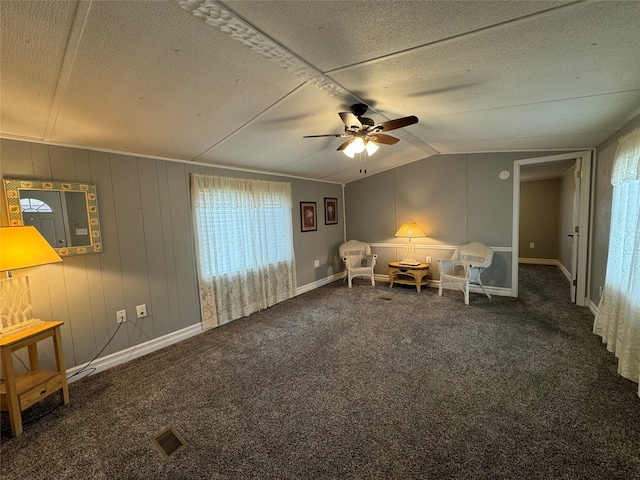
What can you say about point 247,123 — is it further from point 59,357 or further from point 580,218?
point 580,218

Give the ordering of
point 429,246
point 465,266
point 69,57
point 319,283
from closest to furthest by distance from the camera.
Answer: point 69,57 → point 465,266 → point 429,246 → point 319,283

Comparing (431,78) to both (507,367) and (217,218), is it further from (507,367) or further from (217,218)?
(217,218)

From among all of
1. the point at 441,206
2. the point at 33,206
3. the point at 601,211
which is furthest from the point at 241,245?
the point at 601,211

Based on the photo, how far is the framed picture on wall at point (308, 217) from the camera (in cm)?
493

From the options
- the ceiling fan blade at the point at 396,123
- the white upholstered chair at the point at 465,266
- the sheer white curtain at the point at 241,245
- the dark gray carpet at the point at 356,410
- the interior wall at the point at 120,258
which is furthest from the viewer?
the white upholstered chair at the point at 465,266

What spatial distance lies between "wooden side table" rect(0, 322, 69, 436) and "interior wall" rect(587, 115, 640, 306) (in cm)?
521

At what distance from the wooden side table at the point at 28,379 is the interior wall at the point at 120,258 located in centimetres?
35

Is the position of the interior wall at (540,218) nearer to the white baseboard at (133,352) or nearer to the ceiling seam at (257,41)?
the ceiling seam at (257,41)

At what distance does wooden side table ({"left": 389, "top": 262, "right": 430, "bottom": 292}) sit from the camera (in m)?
4.70

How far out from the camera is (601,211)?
122 inches

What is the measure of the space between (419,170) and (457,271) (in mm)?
1956

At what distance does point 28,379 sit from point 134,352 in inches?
33.4

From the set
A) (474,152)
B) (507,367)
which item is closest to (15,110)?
(507,367)

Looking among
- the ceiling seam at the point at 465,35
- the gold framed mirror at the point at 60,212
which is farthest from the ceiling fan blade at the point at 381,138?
the gold framed mirror at the point at 60,212
